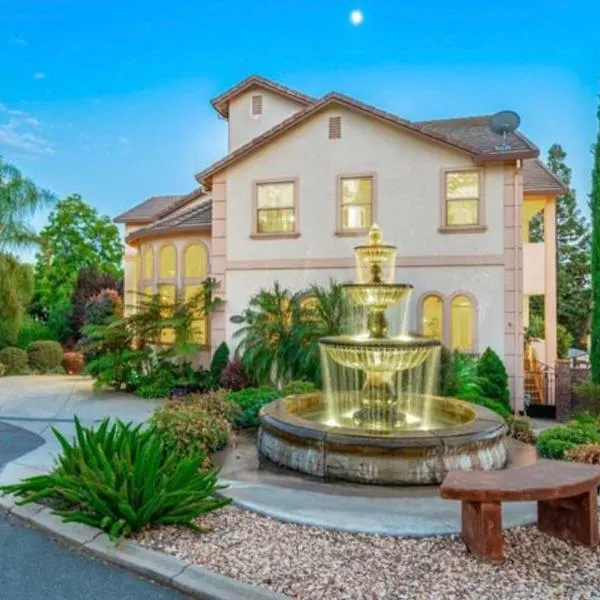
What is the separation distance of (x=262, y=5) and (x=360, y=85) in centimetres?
472

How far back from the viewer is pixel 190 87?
18.5 m

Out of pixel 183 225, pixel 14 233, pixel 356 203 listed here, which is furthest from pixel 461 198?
pixel 14 233

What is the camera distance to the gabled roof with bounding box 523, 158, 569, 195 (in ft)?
45.7

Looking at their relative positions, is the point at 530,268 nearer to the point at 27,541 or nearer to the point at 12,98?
the point at 27,541

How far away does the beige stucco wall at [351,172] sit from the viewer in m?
12.6

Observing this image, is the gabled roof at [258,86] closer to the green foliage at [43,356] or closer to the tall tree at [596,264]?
the tall tree at [596,264]

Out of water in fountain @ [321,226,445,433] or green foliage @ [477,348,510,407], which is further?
green foliage @ [477,348,510,407]

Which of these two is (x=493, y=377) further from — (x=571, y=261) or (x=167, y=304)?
(x=571, y=261)

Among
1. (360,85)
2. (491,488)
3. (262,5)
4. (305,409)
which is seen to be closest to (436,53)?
(360,85)

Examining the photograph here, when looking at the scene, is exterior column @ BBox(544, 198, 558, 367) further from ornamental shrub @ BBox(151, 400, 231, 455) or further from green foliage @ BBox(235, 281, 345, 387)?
ornamental shrub @ BBox(151, 400, 231, 455)

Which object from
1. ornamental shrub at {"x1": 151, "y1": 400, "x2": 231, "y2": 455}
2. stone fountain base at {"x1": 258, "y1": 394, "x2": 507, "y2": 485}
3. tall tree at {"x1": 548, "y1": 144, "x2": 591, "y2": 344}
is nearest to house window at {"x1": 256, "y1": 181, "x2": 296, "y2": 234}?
ornamental shrub at {"x1": 151, "y1": 400, "x2": 231, "y2": 455}

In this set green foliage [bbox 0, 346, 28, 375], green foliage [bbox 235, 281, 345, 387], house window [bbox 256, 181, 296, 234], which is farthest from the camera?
green foliage [bbox 0, 346, 28, 375]

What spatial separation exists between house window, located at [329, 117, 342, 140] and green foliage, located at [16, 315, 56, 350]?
16432 millimetres

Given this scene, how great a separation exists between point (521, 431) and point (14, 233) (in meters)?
18.7
